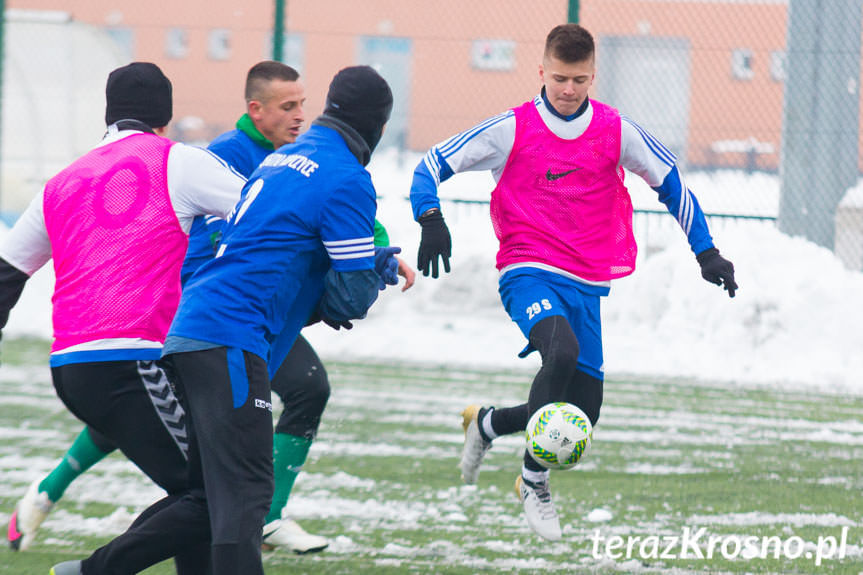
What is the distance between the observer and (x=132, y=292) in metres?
4.19

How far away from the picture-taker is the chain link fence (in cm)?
1193

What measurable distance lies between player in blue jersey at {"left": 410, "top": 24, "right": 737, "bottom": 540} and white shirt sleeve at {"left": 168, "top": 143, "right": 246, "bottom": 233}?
1.27 meters

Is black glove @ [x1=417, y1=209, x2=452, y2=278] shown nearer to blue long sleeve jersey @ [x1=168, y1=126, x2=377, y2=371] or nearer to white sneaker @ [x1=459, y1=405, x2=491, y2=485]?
blue long sleeve jersey @ [x1=168, y1=126, x2=377, y2=371]

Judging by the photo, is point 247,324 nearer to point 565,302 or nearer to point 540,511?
point 540,511

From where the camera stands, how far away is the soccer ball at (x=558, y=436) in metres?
5.16

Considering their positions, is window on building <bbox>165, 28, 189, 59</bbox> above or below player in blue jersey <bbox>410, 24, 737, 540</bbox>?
above

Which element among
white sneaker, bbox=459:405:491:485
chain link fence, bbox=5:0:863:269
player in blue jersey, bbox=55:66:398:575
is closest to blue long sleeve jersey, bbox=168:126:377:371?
player in blue jersey, bbox=55:66:398:575

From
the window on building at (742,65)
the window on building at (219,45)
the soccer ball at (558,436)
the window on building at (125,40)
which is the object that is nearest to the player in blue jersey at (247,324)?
the soccer ball at (558,436)

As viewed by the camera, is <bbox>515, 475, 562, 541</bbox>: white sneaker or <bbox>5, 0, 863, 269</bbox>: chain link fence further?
<bbox>5, 0, 863, 269</bbox>: chain link fence

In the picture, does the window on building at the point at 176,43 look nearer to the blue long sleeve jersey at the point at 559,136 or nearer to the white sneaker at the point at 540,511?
the blue long sleeve jersey at the point at 559,136

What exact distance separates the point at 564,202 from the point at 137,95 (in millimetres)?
2051

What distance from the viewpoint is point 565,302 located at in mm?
5605

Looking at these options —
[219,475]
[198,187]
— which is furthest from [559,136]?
[219,475]

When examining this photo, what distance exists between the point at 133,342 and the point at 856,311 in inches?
360
